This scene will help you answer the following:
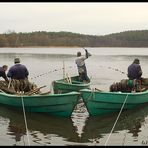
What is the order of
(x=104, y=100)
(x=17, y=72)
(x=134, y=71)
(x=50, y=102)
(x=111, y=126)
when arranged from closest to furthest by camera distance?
(x=111, y=126) < (x=50, y=102) < (x=104, y=100) < (x=17, y=72) < (x=134, y=71)

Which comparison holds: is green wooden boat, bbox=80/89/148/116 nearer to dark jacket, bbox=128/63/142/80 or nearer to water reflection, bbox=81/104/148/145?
water reflection, bbox=81/104/148/145

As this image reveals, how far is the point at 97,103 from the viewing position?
522 inches

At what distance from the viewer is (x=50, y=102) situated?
12984 mm

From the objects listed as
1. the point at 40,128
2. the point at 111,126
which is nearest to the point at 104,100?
the point at 111,126

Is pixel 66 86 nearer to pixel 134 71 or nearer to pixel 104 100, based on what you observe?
pixel 134 71

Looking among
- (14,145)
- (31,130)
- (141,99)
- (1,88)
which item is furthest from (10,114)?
(141,99)

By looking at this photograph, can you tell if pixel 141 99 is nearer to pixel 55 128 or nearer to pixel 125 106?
pixel 125 106

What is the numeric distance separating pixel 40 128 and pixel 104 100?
2.74 m

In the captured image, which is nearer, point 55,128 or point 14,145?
point 14,145

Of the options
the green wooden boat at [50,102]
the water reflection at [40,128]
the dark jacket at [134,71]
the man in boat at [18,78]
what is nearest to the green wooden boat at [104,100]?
the green wooden boat at [50,102]

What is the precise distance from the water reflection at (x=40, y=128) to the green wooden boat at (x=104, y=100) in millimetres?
987

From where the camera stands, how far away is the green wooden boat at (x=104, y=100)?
1310 centimetres

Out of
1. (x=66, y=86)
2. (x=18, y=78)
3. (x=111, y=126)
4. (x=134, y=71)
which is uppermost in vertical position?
(x=134, y=71)

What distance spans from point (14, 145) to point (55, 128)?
88.8 inches
